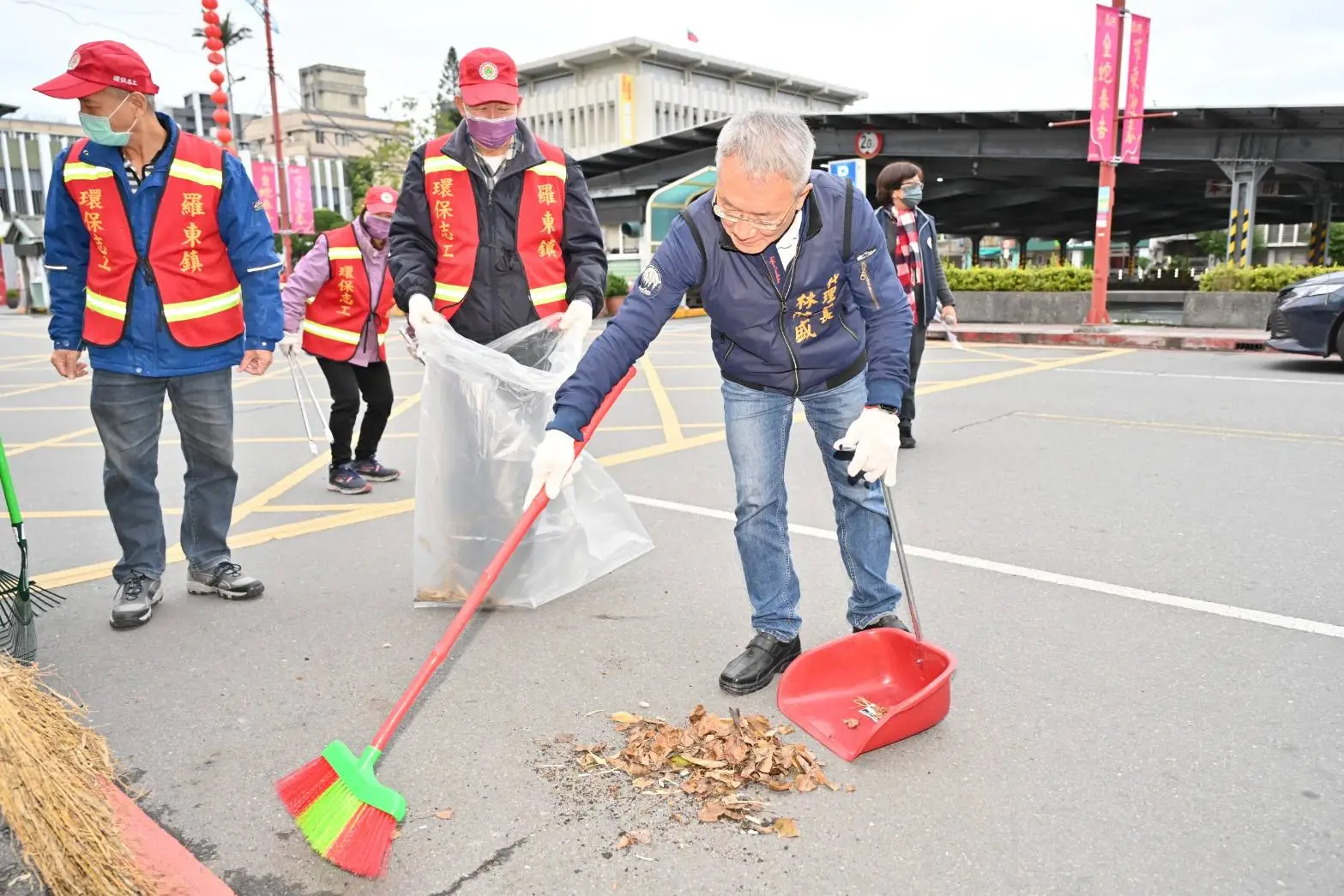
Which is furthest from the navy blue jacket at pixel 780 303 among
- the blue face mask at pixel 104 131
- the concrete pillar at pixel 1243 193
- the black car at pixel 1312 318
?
the concrete pillar at pixel 1243 193

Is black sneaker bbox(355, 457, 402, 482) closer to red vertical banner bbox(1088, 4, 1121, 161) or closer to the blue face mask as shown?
the blue face mask

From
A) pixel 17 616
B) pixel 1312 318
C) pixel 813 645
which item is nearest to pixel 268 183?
pixel 1312 318

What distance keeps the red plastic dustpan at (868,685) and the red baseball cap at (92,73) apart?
2723 millimetres

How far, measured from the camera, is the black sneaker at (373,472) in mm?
5770

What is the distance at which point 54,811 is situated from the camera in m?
1.72

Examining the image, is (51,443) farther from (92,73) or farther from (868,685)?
(868,685)

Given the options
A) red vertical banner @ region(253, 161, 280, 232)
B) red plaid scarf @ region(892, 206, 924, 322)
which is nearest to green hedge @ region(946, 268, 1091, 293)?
red plaid scarf @ region(892, 206, 924, 322)

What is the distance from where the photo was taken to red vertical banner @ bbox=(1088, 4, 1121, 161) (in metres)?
14.2

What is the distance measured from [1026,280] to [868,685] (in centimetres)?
1550

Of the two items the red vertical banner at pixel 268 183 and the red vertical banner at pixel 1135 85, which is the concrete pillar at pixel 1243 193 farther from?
the red vertical banner at pixel 268 183

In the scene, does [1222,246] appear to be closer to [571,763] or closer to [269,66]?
[269,66]

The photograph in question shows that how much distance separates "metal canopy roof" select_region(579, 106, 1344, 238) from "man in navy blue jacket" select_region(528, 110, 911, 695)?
20.0 m

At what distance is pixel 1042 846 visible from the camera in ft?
6.91

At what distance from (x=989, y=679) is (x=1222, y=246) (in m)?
72.2
